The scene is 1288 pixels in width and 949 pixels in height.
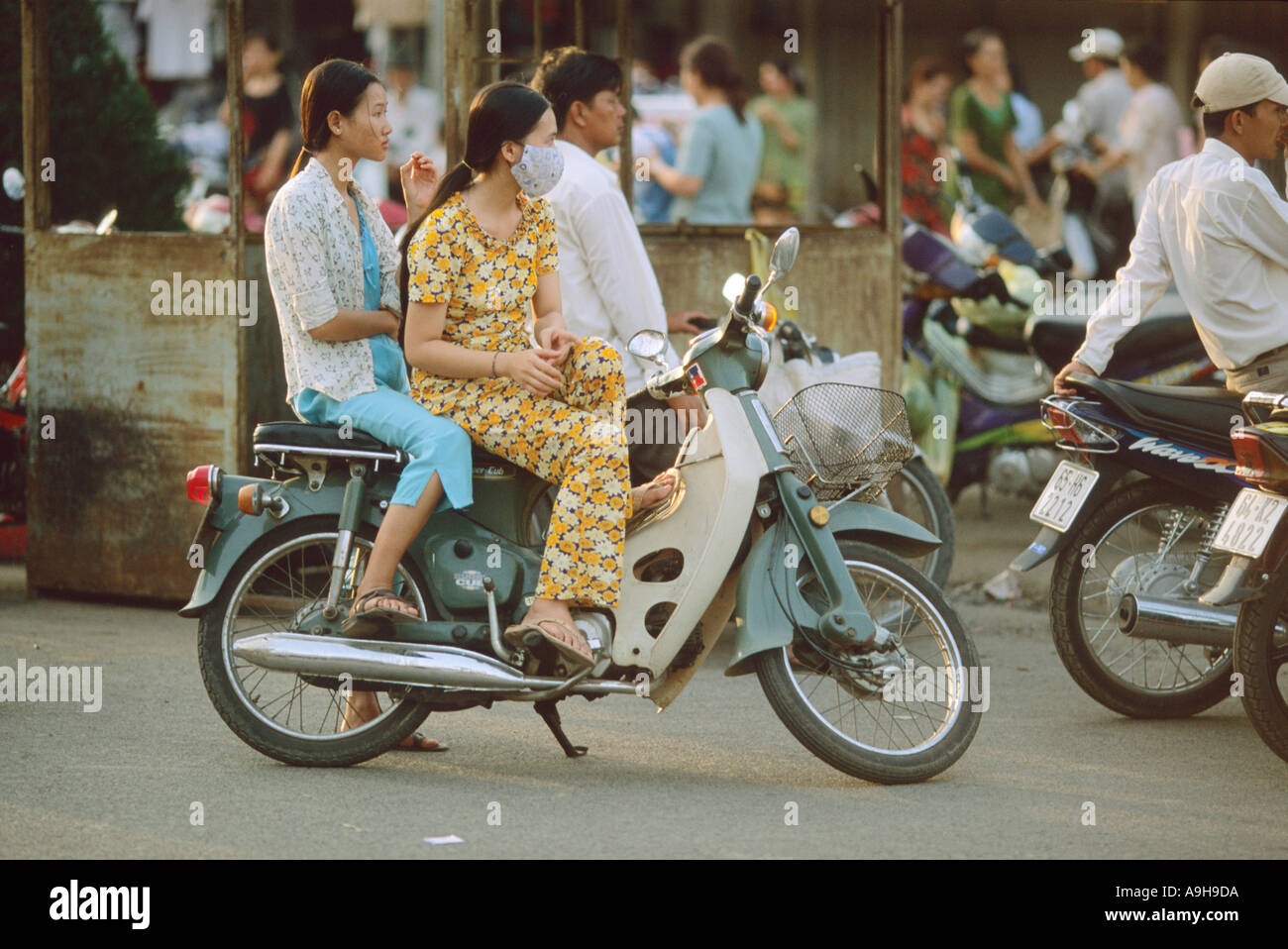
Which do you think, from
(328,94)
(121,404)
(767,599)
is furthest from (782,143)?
(767,599)

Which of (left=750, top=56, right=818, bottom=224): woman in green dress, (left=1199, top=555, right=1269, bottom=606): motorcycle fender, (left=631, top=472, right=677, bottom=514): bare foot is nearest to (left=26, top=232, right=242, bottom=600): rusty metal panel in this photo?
(left=631, top=472, right=677, bottom=514): bare foot

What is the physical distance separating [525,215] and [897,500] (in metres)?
2.64

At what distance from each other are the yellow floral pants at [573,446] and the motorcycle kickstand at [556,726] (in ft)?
1.28

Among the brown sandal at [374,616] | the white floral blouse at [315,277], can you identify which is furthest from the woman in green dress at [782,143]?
the brown sandal at [374,616]

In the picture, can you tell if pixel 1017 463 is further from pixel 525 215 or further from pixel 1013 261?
pixel 525 215

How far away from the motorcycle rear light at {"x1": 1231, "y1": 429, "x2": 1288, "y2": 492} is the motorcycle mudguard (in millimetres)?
897

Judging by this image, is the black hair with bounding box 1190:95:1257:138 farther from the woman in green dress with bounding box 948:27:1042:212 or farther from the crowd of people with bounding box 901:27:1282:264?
the woman in green dress with bounding box 948:27:1042:212

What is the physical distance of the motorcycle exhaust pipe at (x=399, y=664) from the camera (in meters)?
4.95

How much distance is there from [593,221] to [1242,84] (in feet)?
6.82

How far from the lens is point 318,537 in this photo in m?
5.14

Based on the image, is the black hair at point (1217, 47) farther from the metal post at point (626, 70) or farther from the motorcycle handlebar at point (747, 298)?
the motorcycle handlebar at point (747, 298)

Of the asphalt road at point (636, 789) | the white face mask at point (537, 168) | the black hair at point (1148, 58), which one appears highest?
the black hair at point (1148, 58)
